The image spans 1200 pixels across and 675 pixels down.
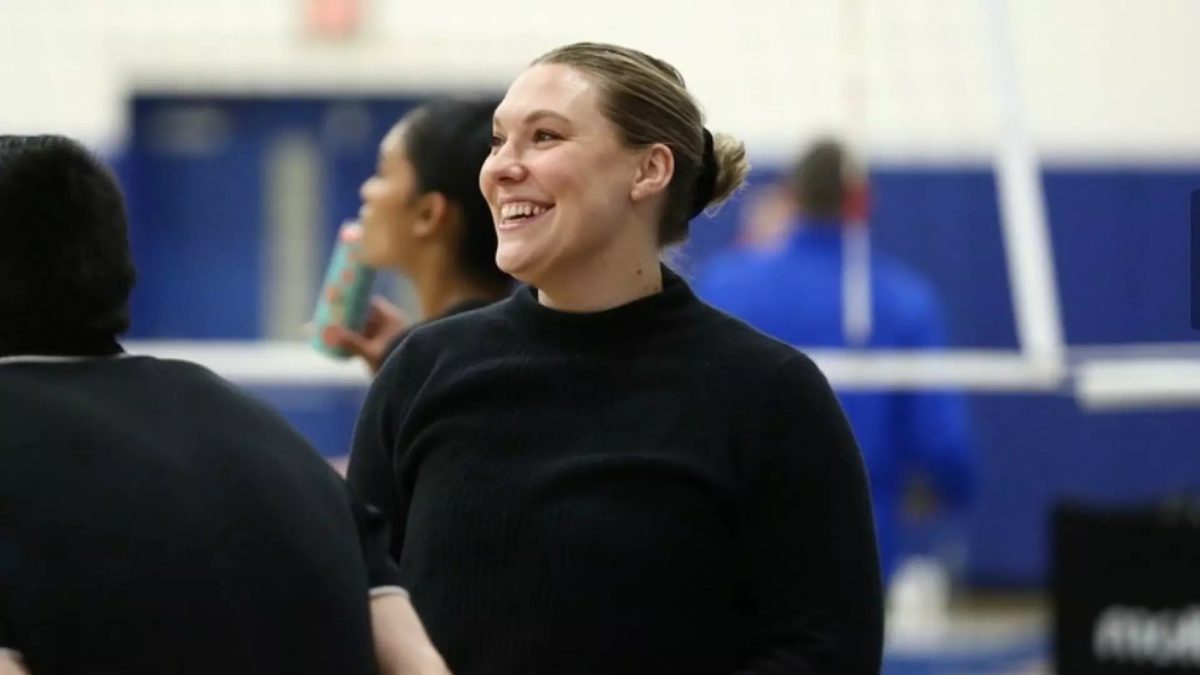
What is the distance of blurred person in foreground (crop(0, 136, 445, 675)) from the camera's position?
5.69ft

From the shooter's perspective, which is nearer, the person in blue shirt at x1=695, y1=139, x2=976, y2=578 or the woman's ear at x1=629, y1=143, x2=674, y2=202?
the woman's ear at x1=629, y1=143, x2=674, y2=202

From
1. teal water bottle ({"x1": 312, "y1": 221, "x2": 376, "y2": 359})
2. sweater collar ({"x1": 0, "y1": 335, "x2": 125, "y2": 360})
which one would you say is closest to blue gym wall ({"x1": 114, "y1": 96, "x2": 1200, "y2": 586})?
teal water bottle ({"x1": 312, "y1": 221, "x2": 376, "y2": 359})

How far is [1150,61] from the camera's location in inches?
359

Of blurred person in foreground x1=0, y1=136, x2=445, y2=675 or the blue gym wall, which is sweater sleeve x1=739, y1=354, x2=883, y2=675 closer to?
blurred person in foreground x1=0, y1=136, x2=445, y2=675

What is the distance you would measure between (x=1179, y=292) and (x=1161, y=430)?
719mm

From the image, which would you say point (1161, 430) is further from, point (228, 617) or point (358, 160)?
point (228, 617)

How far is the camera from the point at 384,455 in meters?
2.47

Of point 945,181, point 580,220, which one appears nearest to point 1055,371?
point 580,220

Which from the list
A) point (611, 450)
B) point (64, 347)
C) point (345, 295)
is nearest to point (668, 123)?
point (611, 450)

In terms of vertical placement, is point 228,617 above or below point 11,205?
below

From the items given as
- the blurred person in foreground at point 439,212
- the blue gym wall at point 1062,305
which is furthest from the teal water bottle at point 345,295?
the blue gym wall at point 1062,305

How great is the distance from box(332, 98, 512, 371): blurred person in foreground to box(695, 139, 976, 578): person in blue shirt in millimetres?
2415

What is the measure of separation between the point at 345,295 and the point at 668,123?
45.9 inches

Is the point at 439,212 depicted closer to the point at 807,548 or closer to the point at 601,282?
the point at 601,282
